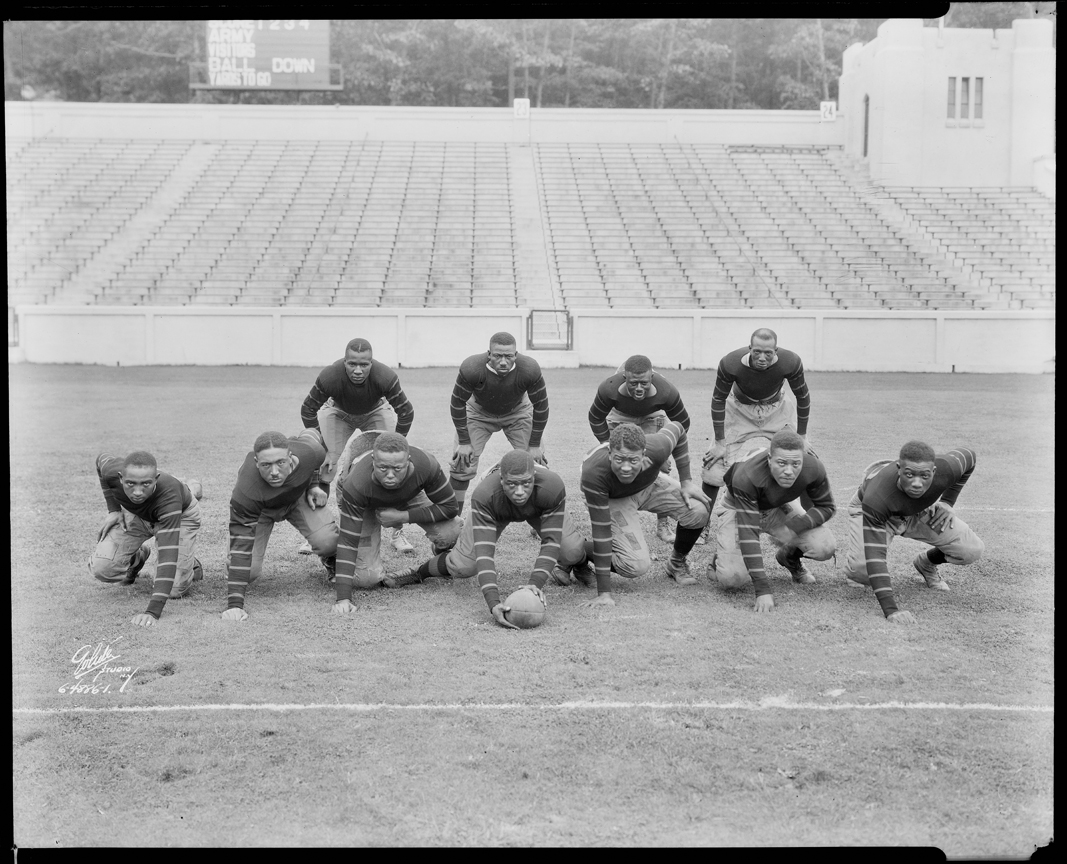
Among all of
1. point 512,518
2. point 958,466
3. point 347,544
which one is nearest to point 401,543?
point 347,544

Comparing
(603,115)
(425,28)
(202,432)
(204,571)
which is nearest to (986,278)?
(603,115)

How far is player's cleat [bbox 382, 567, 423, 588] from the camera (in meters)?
8.41

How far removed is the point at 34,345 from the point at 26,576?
18.9 m

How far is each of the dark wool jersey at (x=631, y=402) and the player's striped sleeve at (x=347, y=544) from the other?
279 centimetres

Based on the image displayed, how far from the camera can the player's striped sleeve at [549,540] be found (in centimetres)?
759

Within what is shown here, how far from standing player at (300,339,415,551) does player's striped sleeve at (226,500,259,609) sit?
1.72 meters

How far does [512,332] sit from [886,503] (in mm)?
18458

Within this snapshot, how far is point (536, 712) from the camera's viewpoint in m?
6.05

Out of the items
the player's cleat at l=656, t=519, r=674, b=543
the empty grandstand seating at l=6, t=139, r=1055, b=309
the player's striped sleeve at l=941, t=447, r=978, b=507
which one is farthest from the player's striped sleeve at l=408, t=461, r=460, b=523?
the empty grandstand seating at l=6, t=139, r=1055, b=309

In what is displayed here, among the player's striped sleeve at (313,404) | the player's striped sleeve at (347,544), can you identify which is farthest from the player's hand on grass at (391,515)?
the player's striped sleeve at (313,404)

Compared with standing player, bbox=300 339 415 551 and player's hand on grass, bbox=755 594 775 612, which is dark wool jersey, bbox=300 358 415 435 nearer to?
standing player, bbox=300 339 415 551

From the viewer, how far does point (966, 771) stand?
535 cm

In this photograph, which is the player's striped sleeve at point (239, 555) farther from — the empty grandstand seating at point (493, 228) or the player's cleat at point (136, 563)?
the empty grandstand seating at point (493, 228)

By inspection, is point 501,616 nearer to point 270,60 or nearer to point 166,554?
point 166,554
